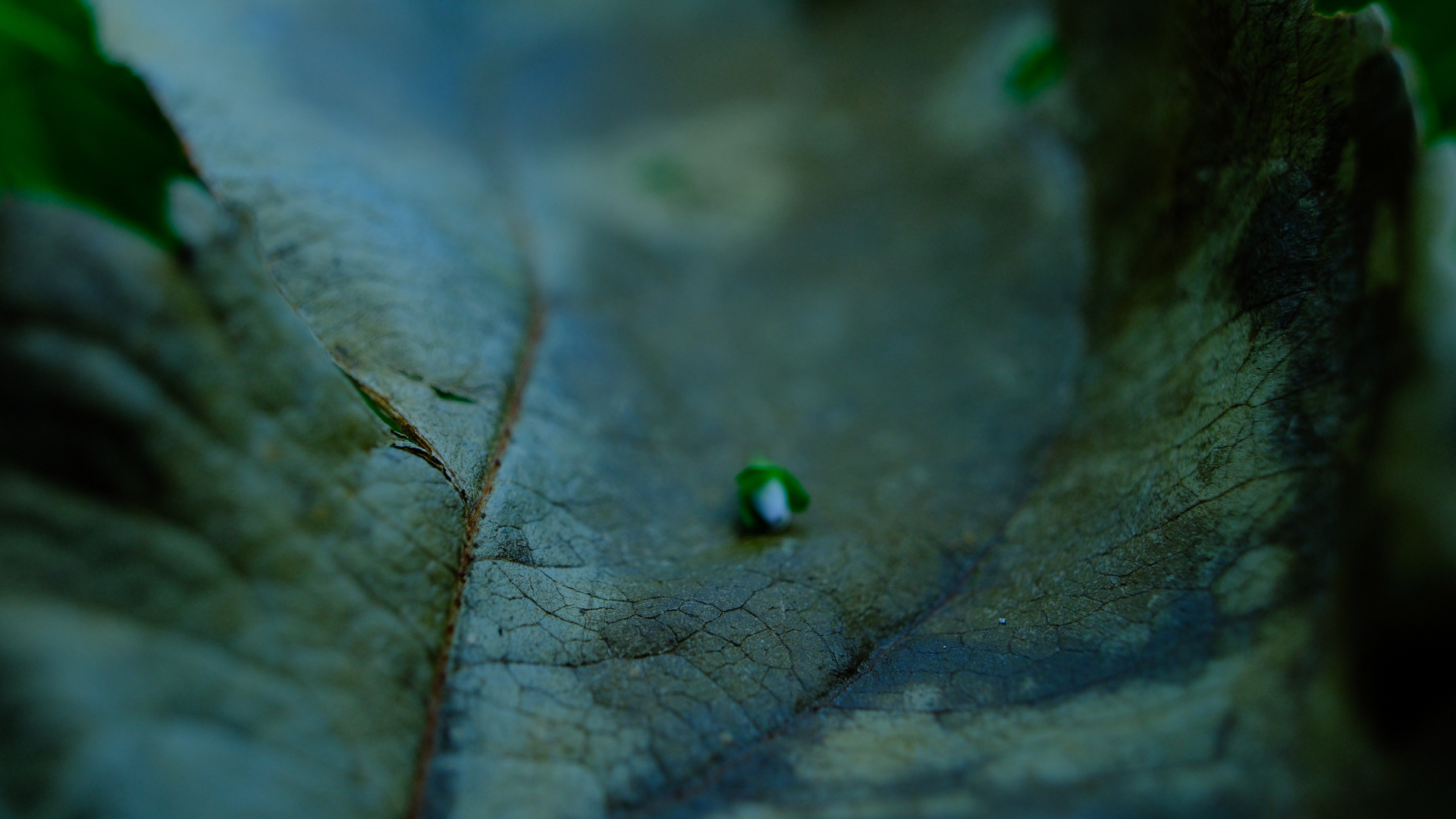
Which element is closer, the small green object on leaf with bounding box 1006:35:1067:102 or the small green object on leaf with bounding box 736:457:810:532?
the small green object on leaf with bounding box 736:457:810:532

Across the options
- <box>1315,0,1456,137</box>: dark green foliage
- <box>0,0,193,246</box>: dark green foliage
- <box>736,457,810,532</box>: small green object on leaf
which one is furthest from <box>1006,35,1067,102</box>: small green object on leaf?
<box>0,0,193,246</box>: dark green foliage

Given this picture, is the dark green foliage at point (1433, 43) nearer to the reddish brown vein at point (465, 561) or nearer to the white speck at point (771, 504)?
the white speck at point (771, 504)

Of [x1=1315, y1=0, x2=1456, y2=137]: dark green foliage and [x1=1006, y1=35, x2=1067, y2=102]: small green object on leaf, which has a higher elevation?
[x1=1006, y1=35, x2=1067, y2=102]: small green object on leaf

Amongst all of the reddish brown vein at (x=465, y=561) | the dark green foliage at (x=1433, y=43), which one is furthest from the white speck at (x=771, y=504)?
the dark green foliage at (x=1433, y=43)

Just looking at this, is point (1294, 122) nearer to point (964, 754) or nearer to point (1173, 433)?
point (1173, 433)

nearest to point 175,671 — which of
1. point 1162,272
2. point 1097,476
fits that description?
point 1097,476

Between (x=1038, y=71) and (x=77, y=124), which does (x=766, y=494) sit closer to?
(x=77, y=124)

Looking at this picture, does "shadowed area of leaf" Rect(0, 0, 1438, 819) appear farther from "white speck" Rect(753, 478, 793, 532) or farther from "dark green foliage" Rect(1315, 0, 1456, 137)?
"dark green foliage" Rect(1315, 0, 1456, 137)
